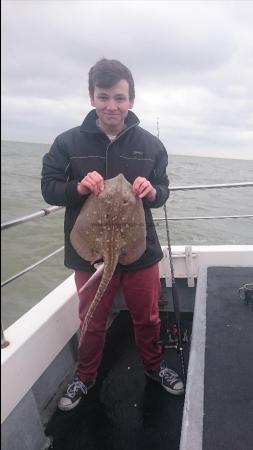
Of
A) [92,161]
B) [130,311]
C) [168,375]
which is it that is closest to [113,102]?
[92,161]

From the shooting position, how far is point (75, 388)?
291 centimetres

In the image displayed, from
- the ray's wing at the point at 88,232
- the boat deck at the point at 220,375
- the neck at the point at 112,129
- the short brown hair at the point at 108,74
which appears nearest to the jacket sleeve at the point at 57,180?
the ray's wing at the point at 88,232

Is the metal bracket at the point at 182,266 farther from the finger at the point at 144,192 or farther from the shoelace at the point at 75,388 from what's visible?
the finger at the point at 144,192

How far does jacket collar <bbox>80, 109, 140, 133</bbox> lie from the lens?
→ 2.62m

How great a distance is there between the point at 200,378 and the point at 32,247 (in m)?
10.8

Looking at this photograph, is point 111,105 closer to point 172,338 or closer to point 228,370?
point 228,370

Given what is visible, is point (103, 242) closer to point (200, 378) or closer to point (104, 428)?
point (200, 378)

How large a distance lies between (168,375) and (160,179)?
157 cm

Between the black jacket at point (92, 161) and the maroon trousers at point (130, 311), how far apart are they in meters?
0.11

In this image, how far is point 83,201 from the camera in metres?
2.55

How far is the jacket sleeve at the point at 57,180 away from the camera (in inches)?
97.6

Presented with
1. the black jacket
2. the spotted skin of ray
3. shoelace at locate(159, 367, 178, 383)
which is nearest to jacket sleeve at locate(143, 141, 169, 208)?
the black jacket

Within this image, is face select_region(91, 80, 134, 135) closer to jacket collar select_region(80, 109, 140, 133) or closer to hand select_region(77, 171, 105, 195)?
jacket collar select_region(80, 109, 140, 133)

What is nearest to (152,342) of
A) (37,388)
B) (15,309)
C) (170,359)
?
(170,359)
